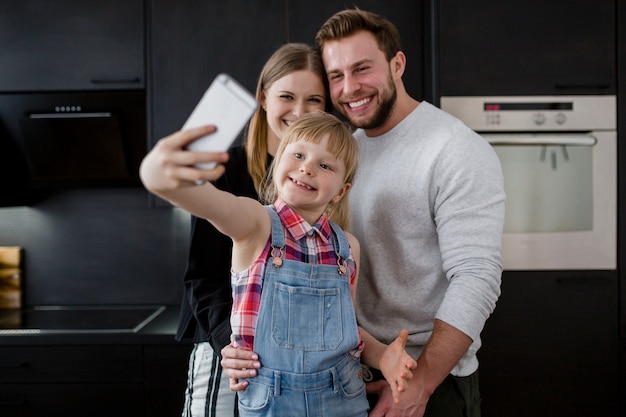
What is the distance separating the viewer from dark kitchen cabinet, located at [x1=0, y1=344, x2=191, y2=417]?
76.8 inches

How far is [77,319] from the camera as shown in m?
2.21

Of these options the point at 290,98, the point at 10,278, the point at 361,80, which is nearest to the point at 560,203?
the point at 361,80

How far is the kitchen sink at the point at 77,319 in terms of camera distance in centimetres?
201

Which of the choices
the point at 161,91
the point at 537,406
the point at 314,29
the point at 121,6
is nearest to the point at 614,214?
the point at 537,406

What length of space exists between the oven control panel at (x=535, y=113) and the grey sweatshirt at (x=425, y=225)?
0.64 meters

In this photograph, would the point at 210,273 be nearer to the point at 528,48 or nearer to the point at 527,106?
the point at 527,106

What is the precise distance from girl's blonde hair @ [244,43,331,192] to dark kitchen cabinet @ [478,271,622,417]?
1.08 meters

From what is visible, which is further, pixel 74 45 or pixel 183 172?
pixel 74 45

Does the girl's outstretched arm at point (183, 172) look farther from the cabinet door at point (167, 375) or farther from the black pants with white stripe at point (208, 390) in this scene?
the cabinet door at point (167, 375)

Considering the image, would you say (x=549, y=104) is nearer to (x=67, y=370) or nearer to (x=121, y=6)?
(x=121, y=6)

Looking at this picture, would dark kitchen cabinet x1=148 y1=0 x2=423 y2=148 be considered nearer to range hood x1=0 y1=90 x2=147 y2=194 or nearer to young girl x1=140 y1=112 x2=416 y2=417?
range hood x1=0 y1=90 x2=147 y2=194

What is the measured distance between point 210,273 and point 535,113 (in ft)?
4.31

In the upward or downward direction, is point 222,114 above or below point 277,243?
above

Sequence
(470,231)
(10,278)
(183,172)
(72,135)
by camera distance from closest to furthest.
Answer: (183,172)
(470,231)
(72,135)
(10,278)
